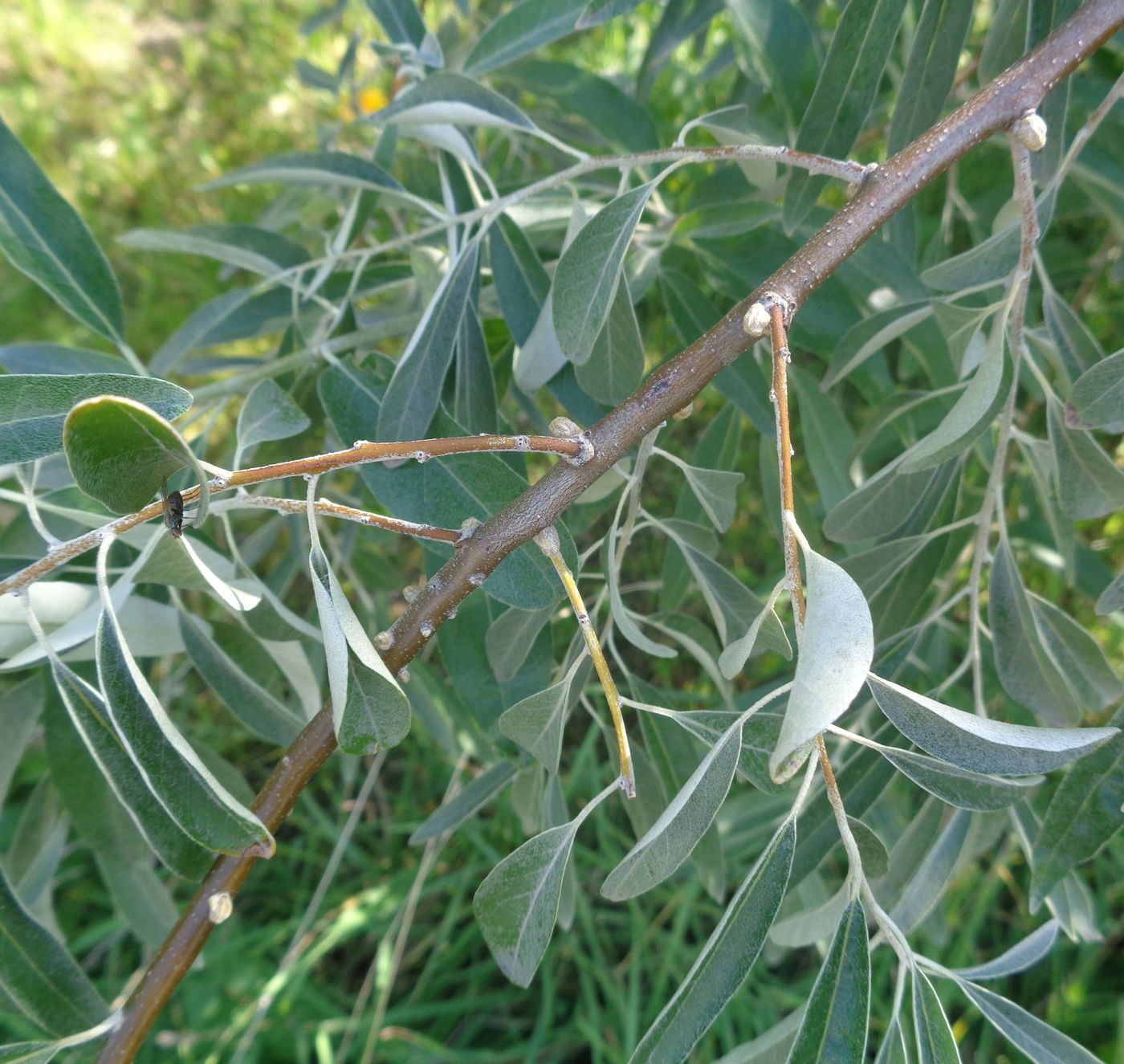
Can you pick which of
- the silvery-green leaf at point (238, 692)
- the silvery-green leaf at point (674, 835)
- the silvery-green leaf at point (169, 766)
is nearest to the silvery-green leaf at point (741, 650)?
the silvery-green leaf at point (674, 835)

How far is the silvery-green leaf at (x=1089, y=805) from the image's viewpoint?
0.55m

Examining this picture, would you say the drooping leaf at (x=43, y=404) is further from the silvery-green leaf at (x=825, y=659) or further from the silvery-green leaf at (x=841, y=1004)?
the silvery-green leaf at (x=841, y=1004)

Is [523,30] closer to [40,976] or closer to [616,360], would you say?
[616,360]

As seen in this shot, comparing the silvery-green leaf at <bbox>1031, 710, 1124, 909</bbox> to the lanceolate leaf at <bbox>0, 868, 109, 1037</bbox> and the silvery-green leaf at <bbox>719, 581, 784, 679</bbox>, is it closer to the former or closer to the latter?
the silvery-green leaf at <bbox>719, 581, 784, 679</bbox>

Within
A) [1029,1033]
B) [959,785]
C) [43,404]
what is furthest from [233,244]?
[1029,1033]

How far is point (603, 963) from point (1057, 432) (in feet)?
3.93

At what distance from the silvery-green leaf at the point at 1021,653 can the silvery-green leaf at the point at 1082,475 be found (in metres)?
0.06

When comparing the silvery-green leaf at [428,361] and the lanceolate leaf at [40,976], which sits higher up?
the silvery-green leaf at [428,361]

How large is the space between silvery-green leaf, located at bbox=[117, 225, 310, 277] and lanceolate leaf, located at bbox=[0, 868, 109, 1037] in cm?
53

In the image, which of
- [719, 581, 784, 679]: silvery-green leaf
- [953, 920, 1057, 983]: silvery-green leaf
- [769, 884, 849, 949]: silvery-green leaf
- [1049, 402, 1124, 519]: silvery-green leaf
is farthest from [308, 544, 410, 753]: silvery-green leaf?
[1049, 402, 1124, 519]: silvery-green leaf

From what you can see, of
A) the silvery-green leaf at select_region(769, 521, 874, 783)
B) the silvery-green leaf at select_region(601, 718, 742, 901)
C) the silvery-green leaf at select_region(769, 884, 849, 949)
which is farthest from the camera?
the silvery-green leaf at select_region(769, 884, 849, 949)

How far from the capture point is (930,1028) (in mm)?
489

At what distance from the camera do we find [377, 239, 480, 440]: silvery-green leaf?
26.6 inches

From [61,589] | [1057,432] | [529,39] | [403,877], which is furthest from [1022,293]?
[403,877]
